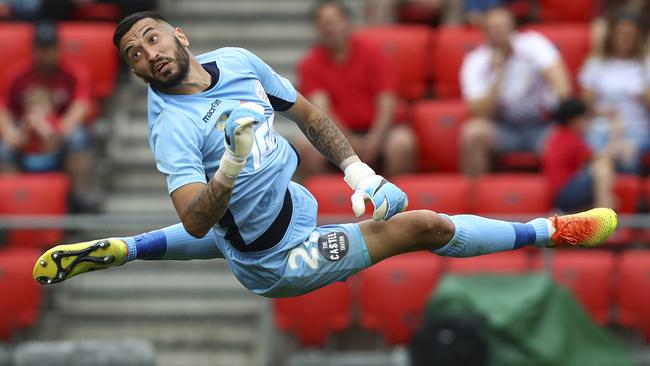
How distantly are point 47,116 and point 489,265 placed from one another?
3631 millimetres

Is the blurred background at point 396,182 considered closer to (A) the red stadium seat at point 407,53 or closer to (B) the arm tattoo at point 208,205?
(A) the red stadium seat at point 407,53

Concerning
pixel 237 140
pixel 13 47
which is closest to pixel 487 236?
pixel 237 140

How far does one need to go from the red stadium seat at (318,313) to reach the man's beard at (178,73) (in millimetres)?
3979

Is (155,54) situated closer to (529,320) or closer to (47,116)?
(529,320)

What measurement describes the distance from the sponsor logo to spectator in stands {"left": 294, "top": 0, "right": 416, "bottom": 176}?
386cm

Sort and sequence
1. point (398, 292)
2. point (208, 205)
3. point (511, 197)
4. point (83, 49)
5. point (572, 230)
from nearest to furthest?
1. point (208, 205)
2. point (572, 230)
3. point (398, 292)
4. point (511, 197)
5. point (83, 49)

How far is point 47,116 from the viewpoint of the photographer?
1127 centimetres

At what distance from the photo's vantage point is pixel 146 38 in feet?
22.1

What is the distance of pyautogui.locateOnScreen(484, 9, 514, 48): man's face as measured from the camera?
35.8 ft

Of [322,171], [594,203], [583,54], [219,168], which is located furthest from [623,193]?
[219,168]

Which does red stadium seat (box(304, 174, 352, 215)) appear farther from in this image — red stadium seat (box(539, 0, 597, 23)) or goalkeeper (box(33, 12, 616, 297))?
goalkeeper (box(33, 12, 616, 297))

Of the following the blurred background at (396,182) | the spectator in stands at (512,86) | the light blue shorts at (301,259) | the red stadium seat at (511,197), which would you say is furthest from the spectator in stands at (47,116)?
the light blue shorts at (301,259)

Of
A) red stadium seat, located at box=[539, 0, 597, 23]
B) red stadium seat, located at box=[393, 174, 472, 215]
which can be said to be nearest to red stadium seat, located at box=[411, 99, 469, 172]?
red stadium seat, located at box=[393, 174, 472, 215]

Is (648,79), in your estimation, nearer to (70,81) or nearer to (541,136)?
(541,136)
